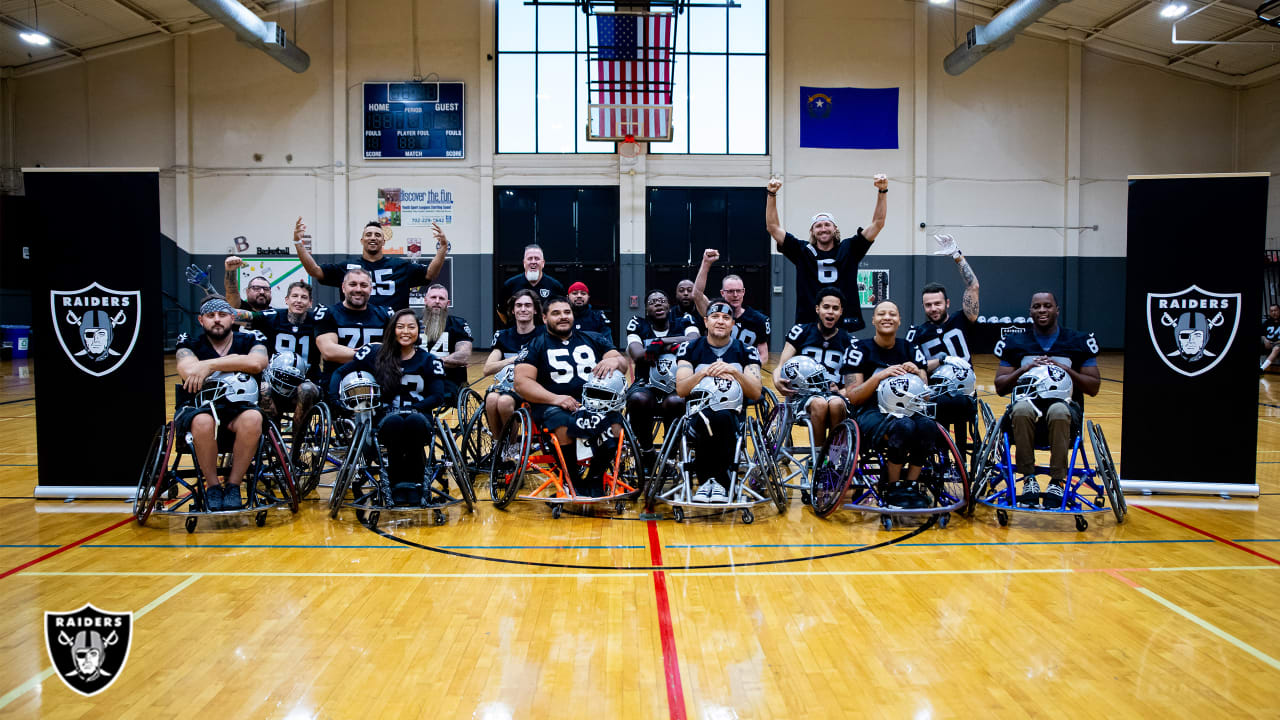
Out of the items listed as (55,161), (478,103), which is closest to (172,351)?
(55,161)

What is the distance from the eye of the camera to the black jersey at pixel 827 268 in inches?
228

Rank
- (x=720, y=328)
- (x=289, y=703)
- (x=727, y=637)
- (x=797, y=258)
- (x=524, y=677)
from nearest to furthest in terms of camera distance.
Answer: (x=289, y=703) → (x=524, y=677) → (x=727, y=637) → (x=720, y=328) → (x=797, y=258)

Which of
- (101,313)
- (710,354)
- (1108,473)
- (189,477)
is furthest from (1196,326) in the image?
(101,313)

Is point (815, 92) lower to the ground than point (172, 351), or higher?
higher

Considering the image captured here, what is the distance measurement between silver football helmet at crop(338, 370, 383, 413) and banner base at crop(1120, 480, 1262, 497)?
4.36 m

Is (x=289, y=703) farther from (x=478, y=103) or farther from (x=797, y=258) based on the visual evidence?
(x=478, y=103)

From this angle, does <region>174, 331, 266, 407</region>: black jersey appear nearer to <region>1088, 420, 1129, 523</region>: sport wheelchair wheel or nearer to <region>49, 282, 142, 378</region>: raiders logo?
<region>49, 282, 142, 378</region>: raiders logo

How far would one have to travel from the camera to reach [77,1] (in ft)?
49.3

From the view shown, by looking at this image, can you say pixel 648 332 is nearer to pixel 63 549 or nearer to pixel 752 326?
pixel 752 326

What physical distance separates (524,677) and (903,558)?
2031mm

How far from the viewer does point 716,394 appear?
4.67m

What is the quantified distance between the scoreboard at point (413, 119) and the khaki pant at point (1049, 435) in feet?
48.1

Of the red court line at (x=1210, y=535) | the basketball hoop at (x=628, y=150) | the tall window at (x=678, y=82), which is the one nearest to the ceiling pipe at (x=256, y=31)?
the tall window at (x=678, y=82)

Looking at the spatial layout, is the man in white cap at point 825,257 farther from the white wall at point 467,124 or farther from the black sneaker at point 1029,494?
the white wall at point 467,124
